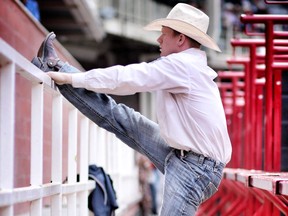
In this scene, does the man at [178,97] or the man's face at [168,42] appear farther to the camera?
the man's face at [168,42]

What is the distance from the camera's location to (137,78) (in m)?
4.26

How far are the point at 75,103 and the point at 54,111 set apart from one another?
16 cm

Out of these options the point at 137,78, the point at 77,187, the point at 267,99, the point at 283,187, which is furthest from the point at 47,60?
the point at 267,99

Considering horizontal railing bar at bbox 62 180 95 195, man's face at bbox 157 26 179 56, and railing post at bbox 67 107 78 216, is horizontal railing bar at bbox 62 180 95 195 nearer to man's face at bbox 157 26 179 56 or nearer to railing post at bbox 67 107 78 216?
railing post at bbox 67 107 78 216

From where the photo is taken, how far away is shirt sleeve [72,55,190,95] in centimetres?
424

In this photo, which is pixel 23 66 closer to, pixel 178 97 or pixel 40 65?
pixel 40 65

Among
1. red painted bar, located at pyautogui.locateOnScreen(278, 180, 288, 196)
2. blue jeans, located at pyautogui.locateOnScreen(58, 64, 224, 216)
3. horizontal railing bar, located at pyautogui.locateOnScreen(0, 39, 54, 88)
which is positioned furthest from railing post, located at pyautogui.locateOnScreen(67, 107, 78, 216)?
red painted bar, located at pyautogui.locateOnScreen(278, 180, 288, 196)

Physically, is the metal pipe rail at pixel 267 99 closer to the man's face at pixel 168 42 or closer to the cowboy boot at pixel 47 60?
the man's face at pixel 168 42

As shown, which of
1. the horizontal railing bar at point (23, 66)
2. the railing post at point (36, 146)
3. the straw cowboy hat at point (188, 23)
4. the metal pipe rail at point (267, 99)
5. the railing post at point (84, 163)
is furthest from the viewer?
the metal pipe rail at point (267, 99)

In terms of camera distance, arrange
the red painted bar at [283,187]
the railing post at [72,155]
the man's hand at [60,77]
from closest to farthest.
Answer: the red painted bar at [283,187]
the man's hand at [60,77]
the railing post at [72,155]

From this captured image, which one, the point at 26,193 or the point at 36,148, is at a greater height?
the point at 36,148

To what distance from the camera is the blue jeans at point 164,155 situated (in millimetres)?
4379

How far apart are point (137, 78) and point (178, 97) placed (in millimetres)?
256

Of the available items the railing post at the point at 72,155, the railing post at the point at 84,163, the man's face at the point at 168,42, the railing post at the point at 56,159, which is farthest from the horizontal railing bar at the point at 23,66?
the railing post at the point at 84,163
